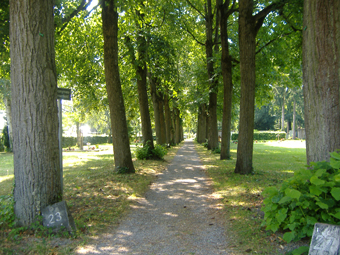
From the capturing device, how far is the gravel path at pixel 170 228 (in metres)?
4.47

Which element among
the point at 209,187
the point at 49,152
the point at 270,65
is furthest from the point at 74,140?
the point at 49,152

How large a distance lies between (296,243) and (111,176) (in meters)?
7.53

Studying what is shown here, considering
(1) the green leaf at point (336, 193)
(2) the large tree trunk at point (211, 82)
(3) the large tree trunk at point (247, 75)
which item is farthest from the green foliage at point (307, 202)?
(2) the large tree trunk at point (211, 82)

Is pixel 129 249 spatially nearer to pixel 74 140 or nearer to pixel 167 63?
pixel 167 63

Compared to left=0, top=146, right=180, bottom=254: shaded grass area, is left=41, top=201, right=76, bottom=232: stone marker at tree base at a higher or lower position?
higher

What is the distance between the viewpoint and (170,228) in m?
5.48

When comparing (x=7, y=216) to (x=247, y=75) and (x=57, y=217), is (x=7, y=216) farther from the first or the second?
(x=247, y=75)

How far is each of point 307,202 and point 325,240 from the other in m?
0.52

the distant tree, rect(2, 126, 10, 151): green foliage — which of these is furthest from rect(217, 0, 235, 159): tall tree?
the distant tree

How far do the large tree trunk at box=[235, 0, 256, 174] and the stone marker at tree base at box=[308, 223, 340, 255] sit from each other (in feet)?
23.6

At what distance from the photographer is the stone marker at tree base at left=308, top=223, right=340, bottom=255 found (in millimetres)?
3404

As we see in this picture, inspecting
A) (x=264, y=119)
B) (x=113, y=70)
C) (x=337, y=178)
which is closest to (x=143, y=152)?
(x=113, y=70)

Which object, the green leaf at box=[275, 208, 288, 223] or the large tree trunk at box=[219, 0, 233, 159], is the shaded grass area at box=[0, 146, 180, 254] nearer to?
the green leaf at box=[275, 208, 288, 223]

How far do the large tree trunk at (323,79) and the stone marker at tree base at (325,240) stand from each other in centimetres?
194
